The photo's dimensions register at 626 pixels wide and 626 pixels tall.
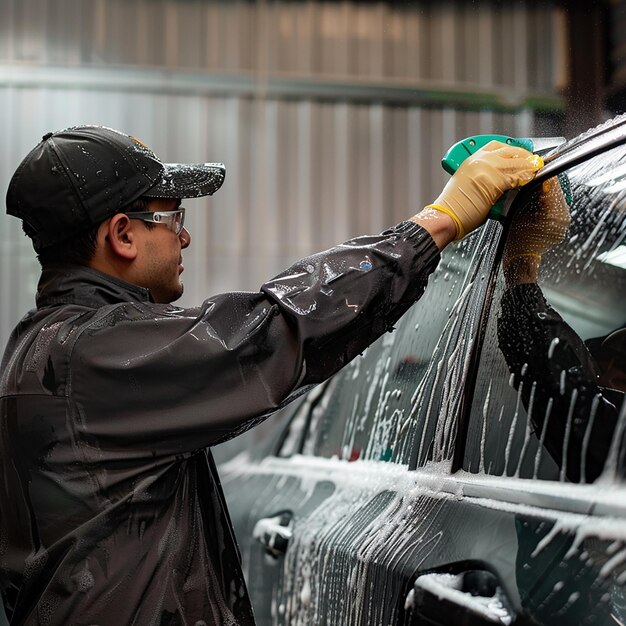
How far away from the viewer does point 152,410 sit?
1.69 meters

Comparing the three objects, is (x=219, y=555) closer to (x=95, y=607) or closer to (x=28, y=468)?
(x=95, y=607)

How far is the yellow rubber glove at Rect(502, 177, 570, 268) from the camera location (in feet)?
5.35

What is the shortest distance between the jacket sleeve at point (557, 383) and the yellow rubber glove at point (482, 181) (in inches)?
7.6

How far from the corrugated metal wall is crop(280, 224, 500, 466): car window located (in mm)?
6228

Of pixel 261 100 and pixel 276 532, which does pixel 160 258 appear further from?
pixel 261 100

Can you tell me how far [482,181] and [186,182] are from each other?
2.16ft

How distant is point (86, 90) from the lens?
8906mm

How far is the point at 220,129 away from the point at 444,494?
25.5 feet

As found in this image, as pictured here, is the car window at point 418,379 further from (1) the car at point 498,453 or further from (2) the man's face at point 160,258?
(2) the man's face at point 160,258

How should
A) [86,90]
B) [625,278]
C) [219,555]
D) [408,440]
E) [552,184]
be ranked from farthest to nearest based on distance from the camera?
[86,90] < [408,440] < [219,555] < [552,184] < [625,278]

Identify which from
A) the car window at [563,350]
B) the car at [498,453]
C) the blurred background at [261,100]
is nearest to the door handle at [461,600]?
the car at [498,453]

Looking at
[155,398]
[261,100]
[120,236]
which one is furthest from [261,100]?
[155,398]

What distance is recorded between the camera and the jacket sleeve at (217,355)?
1677 millimetres

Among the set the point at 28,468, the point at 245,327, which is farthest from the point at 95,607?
the point at 245,327
